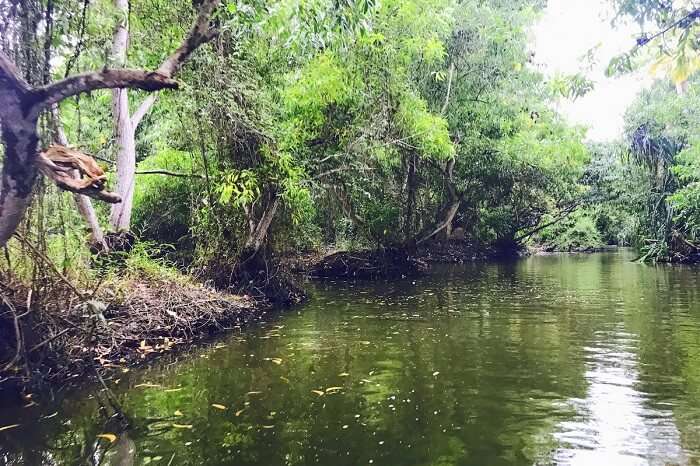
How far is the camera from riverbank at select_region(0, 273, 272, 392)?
615 cm

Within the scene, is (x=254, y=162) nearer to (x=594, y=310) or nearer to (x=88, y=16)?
(x=88, y=16)

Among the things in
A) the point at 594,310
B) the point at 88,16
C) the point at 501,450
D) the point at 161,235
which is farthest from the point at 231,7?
the point at 161,235

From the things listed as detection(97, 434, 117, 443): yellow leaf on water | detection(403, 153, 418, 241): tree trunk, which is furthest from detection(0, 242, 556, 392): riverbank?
detection(403, 153, 418, 241): tree trunk

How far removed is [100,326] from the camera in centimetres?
714

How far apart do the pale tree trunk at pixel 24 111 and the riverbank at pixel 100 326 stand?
1173 mm

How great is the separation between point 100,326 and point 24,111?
327 centimetres

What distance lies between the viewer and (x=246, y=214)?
37.9 ft

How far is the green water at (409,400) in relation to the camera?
415cm

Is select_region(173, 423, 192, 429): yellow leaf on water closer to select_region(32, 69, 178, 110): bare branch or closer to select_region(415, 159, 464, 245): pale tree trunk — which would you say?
select_region(32, 69, 178, 110): bare branch

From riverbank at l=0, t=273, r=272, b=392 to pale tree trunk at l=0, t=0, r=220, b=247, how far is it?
1.17 m

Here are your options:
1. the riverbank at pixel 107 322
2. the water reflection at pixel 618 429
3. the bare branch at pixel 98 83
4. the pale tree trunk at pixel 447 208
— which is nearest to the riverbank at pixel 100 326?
the riverbank at pixel 107 322

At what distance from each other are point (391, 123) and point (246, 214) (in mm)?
5434

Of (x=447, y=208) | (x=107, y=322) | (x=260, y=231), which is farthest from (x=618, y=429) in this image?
(x=447, y=208)

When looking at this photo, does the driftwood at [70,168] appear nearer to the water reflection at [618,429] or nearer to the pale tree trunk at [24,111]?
the pale tree trunk at [24,111]
